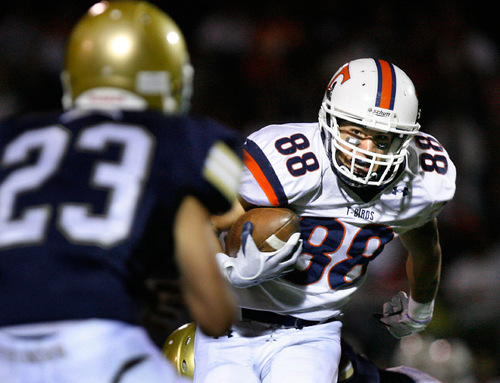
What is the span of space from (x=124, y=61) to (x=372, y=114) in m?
1.22

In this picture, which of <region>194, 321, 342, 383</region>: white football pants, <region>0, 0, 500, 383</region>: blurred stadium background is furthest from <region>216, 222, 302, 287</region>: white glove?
<region>0, 0, 500, 383</region>: blurred stadium background

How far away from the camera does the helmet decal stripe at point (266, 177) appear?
2.52 meters

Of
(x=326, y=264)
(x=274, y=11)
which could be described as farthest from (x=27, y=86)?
(x=326, y=264)

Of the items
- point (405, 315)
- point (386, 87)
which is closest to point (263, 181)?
point (386, 87)

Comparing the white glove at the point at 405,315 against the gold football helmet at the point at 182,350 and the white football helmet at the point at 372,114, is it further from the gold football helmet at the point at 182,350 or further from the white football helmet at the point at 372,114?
the gold football helmet at the point at 182,350

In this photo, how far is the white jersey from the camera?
256 cm

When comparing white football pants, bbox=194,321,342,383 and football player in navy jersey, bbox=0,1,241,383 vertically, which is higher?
football player in navy jersey, bbox=0,1,241,383

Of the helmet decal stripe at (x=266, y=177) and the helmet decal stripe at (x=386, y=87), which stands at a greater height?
the helmet decal stripe at (x=386, y=87)

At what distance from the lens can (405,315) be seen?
3.10 metres

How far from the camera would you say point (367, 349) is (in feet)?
16.4

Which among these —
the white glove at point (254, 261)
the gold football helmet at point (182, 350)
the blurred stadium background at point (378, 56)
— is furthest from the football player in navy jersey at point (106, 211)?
the blurred stadium background at point (378, 56)

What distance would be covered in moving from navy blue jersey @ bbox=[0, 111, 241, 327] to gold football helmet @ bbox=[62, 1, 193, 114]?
8 cm

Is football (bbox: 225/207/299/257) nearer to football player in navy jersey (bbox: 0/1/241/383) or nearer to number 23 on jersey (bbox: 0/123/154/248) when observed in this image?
football player in navy jersey (bbox: 0/1/241/383)

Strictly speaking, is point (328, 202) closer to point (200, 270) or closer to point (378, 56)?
point (200, 270)
